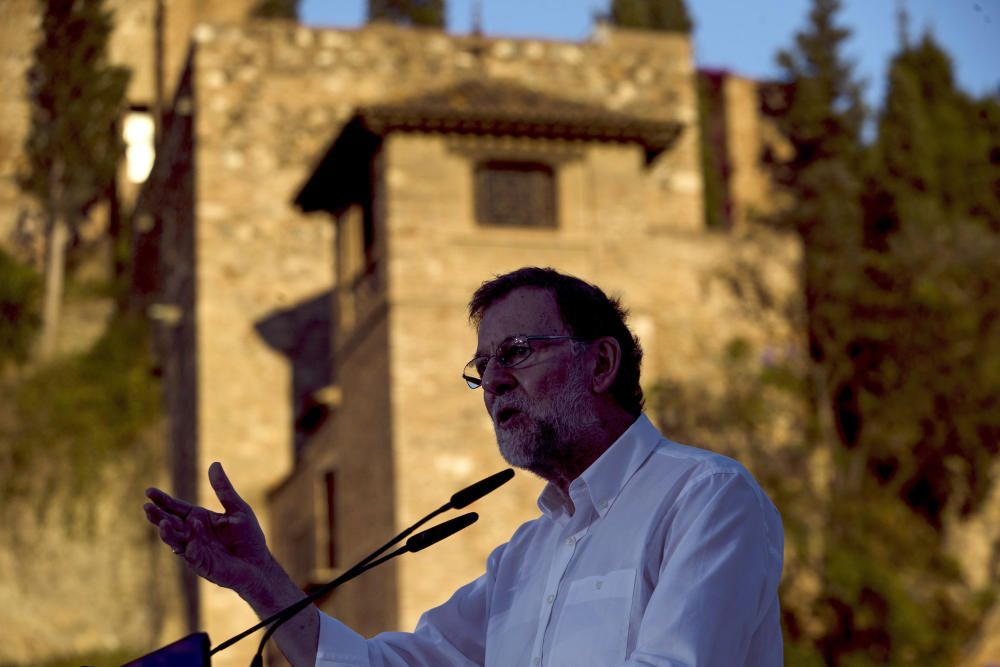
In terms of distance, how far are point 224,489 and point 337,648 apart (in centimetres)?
48

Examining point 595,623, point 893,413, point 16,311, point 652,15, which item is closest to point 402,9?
point 652,15

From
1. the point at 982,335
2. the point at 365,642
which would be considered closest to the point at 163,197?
the point at 982,335

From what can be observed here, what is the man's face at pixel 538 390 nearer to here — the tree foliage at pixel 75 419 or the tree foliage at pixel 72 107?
the tree foliage at pixel 72 107

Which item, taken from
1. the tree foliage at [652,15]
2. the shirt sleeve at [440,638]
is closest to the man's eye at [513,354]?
the shirt sleeve at [440,638]

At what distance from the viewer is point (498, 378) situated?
3.66 m

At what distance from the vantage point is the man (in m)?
3.02

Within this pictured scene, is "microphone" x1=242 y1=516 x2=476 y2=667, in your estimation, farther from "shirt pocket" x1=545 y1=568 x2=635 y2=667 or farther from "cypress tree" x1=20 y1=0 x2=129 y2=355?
"cypress tree" x1=20 y1=0 x2=129 y2=355

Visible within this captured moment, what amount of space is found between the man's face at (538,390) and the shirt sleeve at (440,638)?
0.31 meters

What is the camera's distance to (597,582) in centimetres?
331

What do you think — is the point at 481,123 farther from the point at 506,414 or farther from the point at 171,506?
the point at 171,506

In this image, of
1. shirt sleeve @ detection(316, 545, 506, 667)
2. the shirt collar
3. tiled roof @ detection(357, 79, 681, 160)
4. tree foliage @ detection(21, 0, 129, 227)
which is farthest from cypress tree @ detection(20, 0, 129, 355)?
the shirt collar

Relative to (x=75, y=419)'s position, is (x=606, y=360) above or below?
below

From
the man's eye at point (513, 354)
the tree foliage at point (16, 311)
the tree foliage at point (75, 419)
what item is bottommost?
the man's eye at point (513, 354)

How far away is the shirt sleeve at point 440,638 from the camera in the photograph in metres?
3.66
